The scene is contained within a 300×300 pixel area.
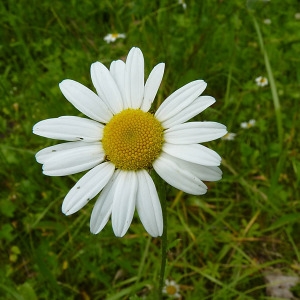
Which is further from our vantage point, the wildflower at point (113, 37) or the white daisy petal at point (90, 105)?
the wildflower at point (113, 37)

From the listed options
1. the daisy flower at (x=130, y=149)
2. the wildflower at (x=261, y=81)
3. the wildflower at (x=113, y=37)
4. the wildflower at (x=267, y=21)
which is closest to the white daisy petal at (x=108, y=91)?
the daisy flower at (x=130, y=149)

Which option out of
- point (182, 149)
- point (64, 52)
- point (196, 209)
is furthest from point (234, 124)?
point (182, 149)

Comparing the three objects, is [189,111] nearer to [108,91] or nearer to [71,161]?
[108,91]

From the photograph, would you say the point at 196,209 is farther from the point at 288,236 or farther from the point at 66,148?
the point at 66,148

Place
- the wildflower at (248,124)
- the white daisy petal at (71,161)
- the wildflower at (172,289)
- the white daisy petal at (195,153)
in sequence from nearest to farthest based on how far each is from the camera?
1. the white daisy petal at (195,153)
2. the white daisy petal at (71,161)
3. the wildflower at (172,289)
4. the wildflower at (248,124)

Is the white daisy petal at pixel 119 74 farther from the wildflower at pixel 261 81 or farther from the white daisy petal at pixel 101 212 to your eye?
the wildflower at pixel 261 81

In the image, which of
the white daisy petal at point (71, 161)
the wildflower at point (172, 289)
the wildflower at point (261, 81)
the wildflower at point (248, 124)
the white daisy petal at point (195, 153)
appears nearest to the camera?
the white daisy petal at point (195, 153)
